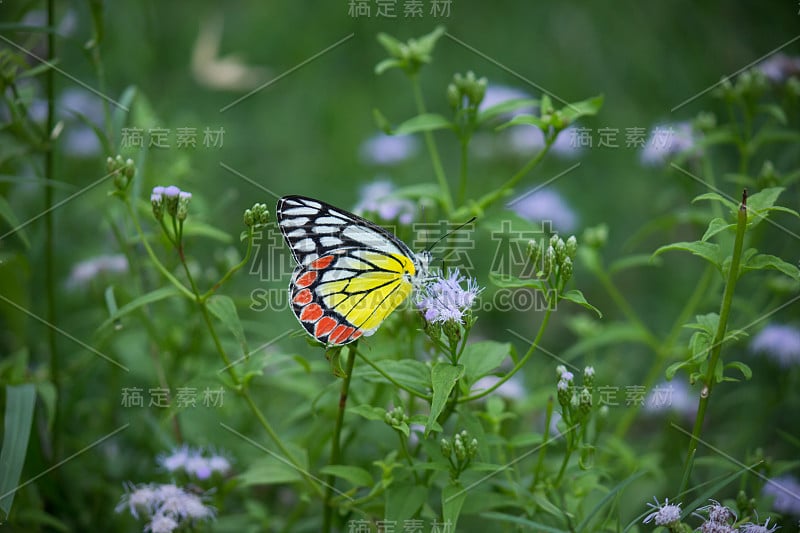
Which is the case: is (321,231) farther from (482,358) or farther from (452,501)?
(452,501)

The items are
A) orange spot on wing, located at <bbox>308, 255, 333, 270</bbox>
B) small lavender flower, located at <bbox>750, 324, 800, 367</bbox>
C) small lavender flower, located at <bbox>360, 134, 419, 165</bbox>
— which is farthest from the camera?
small lavender flower, located at <bbox>360, 134, 419, 165</bbox>

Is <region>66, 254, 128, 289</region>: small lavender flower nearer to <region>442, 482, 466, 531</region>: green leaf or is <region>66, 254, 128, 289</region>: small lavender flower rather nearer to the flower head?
the flower head

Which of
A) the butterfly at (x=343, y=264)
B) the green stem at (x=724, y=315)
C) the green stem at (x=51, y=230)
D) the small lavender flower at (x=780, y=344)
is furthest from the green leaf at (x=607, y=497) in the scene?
the green stem at (x=51, y=230)

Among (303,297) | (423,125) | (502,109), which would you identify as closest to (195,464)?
(303,297)

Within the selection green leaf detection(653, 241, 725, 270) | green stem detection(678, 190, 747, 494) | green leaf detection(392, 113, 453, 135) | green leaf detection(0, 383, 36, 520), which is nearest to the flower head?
green leaf detection(0, 383, 36, 520)

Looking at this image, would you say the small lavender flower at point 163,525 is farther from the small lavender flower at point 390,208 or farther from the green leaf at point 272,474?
the small lavender flower at point 390,208
